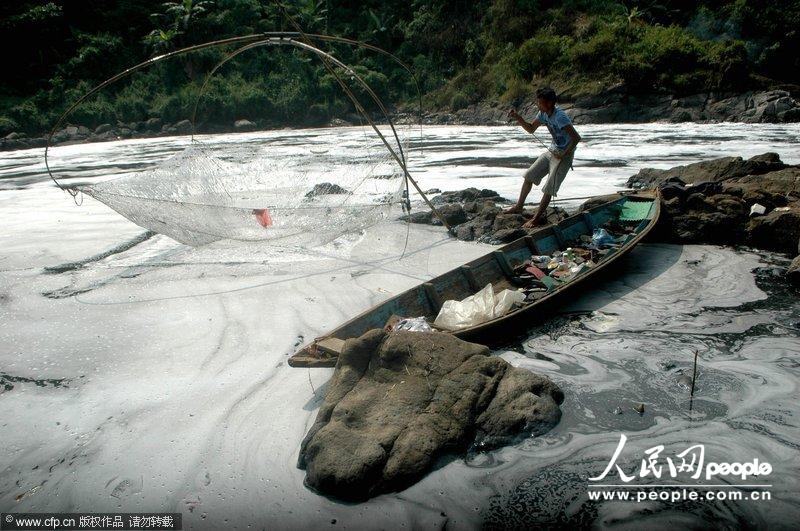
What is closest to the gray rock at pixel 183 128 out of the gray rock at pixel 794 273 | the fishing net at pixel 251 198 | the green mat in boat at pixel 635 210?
the fishing net at pixel 251 198

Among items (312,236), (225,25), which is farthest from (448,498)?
(225,25)

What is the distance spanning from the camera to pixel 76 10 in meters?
28.8

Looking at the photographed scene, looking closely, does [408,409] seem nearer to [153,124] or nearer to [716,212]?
[716,212]

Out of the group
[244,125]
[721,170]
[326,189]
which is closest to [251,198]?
[326,189]

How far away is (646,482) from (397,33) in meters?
33.7

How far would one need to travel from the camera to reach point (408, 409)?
251 centimetres

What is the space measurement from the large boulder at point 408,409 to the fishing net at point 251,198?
2273 mm

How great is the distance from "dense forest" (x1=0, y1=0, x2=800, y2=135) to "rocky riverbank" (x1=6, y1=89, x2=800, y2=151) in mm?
533

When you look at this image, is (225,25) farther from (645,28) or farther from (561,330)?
(561,330)

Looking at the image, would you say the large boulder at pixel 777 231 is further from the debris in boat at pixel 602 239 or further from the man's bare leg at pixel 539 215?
the man's bare leg at pixel 539 215

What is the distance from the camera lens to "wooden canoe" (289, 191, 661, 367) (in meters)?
2.99

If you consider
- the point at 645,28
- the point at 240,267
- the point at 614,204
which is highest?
the point at 645,28

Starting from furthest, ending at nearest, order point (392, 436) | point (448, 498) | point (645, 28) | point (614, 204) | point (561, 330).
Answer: point (645, 28)
point (614, 204)
point (561, 330)
point (392, 436)
point (448, 498)

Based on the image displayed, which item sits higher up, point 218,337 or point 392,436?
point 392,436
